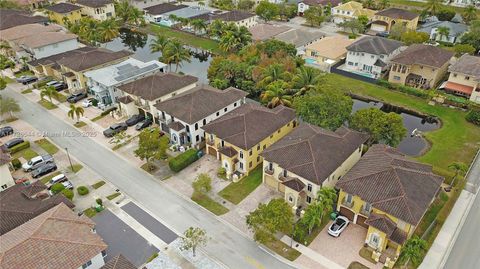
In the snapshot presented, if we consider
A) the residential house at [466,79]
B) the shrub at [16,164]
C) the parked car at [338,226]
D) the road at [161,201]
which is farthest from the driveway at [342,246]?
the residential house at [466,79]

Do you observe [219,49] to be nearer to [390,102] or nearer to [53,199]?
[390,102]

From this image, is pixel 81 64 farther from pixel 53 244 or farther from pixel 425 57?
pixel 425 57

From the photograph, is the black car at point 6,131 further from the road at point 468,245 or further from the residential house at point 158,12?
the road at point 468,245

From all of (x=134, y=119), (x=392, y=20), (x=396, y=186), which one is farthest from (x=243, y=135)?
(x=392, y=20)

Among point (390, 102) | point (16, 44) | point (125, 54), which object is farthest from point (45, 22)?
point (390, 102)

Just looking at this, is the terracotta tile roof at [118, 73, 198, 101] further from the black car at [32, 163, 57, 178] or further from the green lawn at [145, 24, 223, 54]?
the green lawn at [145, 24, 223, 54]

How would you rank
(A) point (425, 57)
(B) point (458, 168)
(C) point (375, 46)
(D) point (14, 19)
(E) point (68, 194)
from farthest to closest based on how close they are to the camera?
(D) point (14, 19) < (C) point (375, 46) < (A) point (425, 57) < (B) point (458, 168) < (E) point (68, 194)

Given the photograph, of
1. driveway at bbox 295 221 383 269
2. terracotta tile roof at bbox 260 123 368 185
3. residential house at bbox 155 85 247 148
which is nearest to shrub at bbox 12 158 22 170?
residential house at bbox 155 85 247 148
